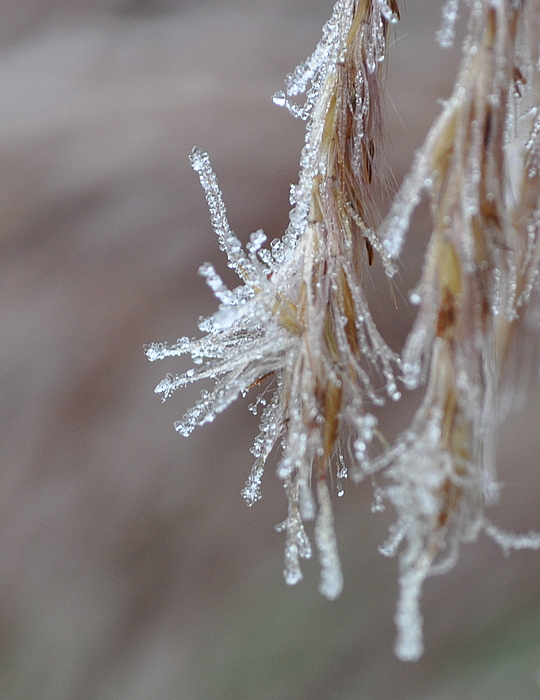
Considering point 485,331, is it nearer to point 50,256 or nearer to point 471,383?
point 471,383

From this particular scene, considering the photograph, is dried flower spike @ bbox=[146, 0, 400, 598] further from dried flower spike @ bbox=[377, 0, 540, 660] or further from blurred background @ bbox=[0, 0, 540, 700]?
blurred background @ bbox=[0, 0, 540, 700]

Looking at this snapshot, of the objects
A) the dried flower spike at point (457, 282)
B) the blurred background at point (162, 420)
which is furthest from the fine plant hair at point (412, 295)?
the blurred background at point (162, 420)

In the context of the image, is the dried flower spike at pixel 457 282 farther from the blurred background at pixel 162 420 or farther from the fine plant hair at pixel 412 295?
the blurred background at pixel 162 420

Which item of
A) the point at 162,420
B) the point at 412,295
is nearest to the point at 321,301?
the point at 412,295

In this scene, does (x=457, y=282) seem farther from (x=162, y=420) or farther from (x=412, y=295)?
(x=162, y=420)

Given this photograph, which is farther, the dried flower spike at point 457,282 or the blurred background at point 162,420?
the blurred background at point 162,420

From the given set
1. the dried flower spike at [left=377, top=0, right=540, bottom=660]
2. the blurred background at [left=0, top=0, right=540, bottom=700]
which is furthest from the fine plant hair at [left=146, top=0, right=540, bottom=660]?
the blurred background at [left=0, top=0, right=540, bottom=700]

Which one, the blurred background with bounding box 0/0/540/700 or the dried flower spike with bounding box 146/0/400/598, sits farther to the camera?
the blurred background with bounding box 0/0/540/700
